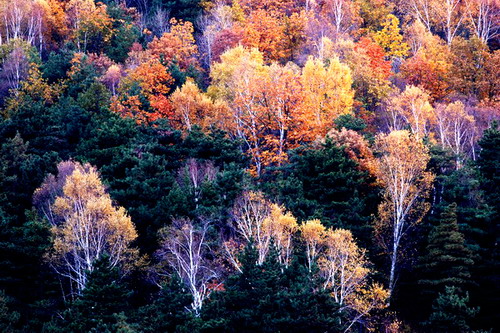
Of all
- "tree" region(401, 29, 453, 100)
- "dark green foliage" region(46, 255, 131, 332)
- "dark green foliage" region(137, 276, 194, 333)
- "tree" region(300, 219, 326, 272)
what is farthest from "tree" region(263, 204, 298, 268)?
"tree" region(401, 29, 453, 100)

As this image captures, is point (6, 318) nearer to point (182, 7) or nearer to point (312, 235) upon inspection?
point (312, 235)

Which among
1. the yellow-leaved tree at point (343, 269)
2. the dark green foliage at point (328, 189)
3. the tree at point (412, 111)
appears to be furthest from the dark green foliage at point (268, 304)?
the tree at point (412, 111)

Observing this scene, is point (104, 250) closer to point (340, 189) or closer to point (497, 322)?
point (340, 189)

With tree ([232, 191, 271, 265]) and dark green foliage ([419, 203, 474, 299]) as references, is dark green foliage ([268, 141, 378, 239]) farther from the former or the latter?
dark green foliage ([419, 203, 474, 299])

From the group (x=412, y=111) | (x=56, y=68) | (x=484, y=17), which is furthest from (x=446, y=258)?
(x=56, y=68)

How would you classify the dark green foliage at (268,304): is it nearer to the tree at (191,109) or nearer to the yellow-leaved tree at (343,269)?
the yellow-leaved tree at (343,269)

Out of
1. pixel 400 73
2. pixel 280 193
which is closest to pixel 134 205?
pixel 280 193
